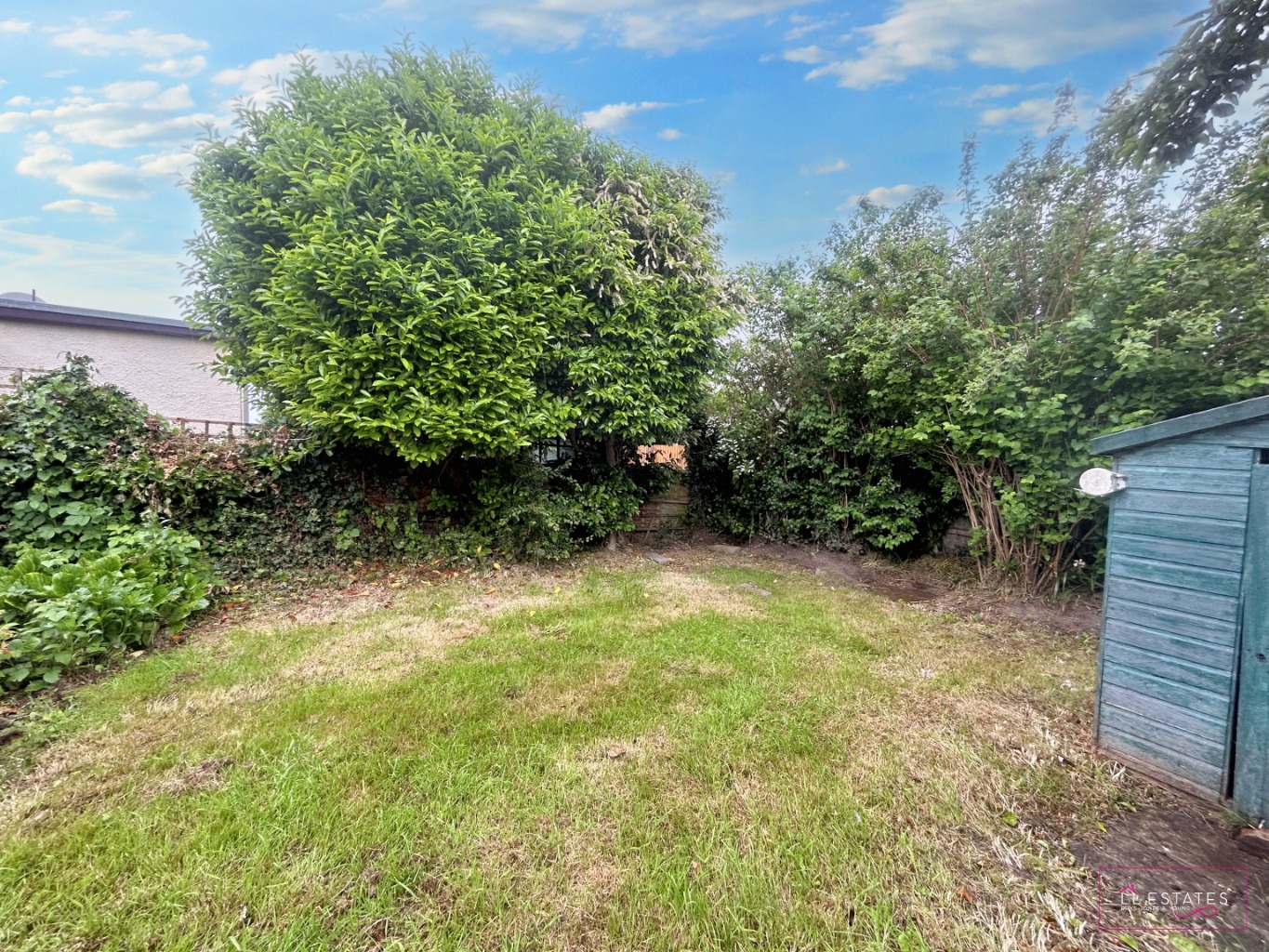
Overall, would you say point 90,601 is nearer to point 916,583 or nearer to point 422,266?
point 422,266

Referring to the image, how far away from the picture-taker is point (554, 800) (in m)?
1.92

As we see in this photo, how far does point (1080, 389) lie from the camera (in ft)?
12.4

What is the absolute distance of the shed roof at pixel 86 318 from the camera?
7.85 metres

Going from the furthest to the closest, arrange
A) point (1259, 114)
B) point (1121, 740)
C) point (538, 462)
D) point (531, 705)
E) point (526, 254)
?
point (538, 462) < point (526, 254) < point (1259, 114) < point (531, 705) < point (1121, 740)

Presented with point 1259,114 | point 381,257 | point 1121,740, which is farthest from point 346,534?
point 1259,114

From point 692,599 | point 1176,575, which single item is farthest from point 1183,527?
point 692,599

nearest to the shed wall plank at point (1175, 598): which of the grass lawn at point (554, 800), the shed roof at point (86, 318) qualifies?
the grass lawn at point (554, 800)

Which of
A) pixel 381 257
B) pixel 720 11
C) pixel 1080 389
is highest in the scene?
pixel 720 11

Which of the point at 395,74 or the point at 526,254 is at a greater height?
the point at 395,74

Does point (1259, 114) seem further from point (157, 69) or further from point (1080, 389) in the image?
point (157, 69)

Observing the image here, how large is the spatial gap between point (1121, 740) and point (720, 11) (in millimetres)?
6924

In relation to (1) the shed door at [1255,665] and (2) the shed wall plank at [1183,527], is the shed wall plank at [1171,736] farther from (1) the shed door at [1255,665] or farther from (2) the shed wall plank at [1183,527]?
(2) the shed wall plank at [1183,527]

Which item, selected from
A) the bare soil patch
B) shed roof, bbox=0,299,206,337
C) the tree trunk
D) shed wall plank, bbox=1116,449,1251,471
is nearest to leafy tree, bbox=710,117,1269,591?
the bare soil patch

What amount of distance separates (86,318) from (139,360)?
886mm
